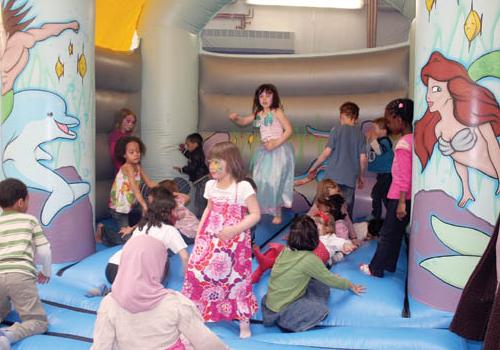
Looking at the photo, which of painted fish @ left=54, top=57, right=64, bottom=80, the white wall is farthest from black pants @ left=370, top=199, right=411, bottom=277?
the white wall

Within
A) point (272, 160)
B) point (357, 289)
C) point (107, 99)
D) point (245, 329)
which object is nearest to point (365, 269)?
point (357, 289)

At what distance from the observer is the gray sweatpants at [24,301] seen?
287 centimetres

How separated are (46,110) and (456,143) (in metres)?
2.29

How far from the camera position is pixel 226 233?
Answer: 2.87 m

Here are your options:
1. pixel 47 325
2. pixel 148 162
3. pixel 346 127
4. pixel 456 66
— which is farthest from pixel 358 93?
pixel 47 325

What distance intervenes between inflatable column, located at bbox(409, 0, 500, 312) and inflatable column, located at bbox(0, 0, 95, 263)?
203 centimetres

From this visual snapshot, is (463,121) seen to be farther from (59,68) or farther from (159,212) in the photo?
(59,68)

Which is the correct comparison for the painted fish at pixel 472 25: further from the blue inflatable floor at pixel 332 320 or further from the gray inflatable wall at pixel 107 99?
the gray inflatable wall at pixel 107 99

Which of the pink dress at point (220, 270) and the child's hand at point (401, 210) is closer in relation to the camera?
the pink dress at point (220, 270)

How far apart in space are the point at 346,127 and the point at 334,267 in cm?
108

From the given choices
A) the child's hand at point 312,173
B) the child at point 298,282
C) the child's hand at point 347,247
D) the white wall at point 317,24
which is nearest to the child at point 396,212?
the child's hand at point 347,247

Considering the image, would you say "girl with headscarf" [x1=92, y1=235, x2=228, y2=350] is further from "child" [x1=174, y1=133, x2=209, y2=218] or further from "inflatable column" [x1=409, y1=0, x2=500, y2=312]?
"child" [x1=174, y1=133, x2=209, y2=218]

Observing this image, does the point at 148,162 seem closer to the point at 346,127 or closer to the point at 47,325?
the point at 346,127

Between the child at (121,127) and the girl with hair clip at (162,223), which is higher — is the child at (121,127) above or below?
above
